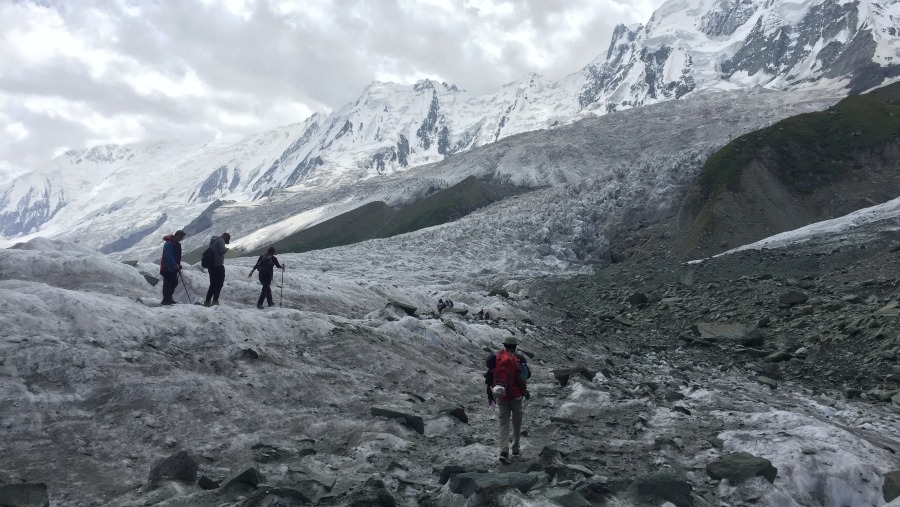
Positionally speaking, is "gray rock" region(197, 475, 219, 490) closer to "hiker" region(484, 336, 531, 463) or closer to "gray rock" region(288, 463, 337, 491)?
"gray rock" region(288, 463, 337, 491)

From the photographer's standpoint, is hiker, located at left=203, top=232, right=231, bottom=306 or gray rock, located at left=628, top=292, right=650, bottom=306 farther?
gray rock, located at left=628, top=292, right=650, bottom=306

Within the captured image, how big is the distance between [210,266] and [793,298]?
2201cm

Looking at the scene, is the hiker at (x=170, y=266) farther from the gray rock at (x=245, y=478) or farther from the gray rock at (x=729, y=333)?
the gray rock at (x=729, y=333)

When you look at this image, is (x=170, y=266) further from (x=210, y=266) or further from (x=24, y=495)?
(x=24, y=495)

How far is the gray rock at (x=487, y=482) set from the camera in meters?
9.31

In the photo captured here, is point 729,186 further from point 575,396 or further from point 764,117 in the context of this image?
point 764,117

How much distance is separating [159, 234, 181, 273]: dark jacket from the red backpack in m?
10.6

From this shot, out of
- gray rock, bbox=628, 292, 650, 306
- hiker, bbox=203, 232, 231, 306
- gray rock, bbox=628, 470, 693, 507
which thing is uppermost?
hiker, bbox=203, 232, 231, 306

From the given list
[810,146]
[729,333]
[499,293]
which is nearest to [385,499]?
[729,333]

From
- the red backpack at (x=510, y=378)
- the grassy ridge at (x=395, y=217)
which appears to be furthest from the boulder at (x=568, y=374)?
the grassy ridge at (x=395, y=217)

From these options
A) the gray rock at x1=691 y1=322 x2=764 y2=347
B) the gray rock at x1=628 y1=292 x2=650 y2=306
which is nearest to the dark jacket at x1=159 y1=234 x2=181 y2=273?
the gray rock at x1=691 y1=322 x2=764 y2=347

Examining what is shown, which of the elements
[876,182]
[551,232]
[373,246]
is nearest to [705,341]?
[876,182]

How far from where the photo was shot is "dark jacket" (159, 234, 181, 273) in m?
18.2

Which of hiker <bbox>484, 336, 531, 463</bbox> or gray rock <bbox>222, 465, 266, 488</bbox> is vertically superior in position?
hiker <bbox>484, 336, 531, 463</bbox>
